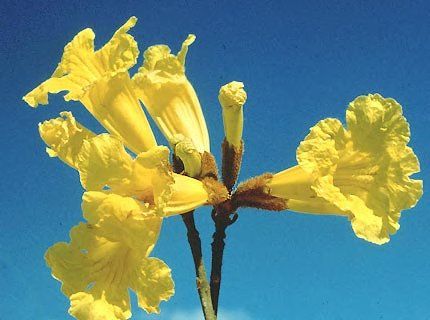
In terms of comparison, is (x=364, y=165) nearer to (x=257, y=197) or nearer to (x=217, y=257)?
(x=257, y=197)

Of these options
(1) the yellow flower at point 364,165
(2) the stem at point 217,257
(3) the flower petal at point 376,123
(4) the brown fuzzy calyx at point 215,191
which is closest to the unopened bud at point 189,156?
(4) the brown fuzzy calyx at point 215,191

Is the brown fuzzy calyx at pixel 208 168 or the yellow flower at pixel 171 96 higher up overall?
the yellow flower at pixel 171 96

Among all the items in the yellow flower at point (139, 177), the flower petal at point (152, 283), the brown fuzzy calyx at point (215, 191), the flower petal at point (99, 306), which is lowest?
the flower petal at point (99, 306)

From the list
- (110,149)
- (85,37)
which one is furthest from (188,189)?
(85,37)

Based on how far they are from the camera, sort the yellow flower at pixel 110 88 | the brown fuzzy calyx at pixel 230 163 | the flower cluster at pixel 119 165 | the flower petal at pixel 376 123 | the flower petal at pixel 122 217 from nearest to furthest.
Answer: the flower petal at pixel 122 217 → the flower cluster at pixel 119 165 → the flower petal at pixel 376 123 → the brown fuzzy calyx at pixel 230 163 → the yellow flower at pixel 110 88

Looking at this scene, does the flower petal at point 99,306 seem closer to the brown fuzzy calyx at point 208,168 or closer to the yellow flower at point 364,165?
the brown fuzzy calyx at point 208,168

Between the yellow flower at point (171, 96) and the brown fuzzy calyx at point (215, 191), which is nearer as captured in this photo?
the brown fuzzy calyx at point (215, 191)

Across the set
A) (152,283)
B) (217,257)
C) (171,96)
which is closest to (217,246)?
(217,257)
